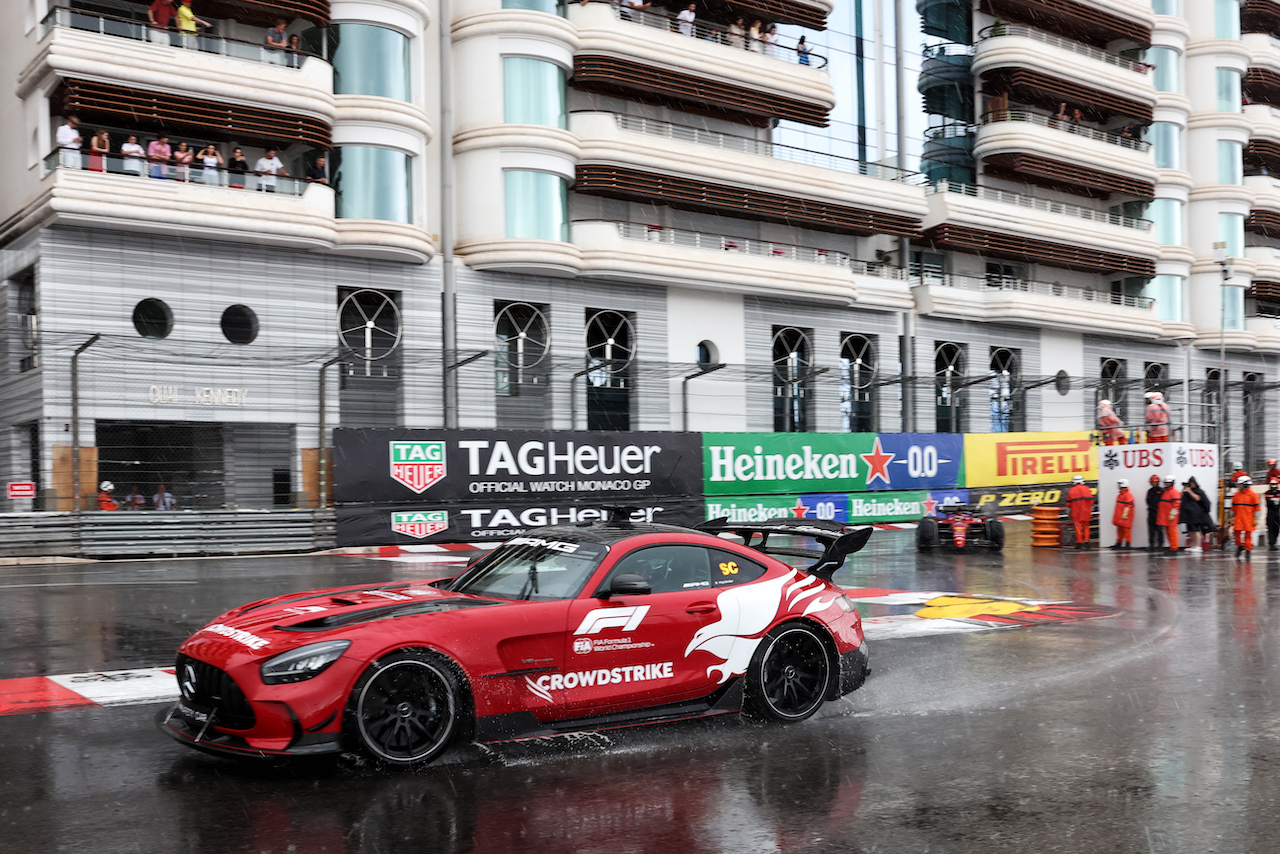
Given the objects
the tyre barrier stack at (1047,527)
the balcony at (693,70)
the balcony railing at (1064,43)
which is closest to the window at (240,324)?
the balcony at (693,70)

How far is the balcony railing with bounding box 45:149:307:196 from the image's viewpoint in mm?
23625

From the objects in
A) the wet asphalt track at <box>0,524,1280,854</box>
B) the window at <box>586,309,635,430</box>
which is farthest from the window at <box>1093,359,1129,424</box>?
the wet asphalt track at <box>0,524,1280,854</box>

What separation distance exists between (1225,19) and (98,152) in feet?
149

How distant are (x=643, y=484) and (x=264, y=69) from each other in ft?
40.2

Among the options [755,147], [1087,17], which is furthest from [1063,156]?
[755,147]

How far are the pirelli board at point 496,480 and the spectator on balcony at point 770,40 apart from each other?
48.6ft

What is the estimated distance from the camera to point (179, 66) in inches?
968

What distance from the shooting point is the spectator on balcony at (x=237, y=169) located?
82.3ft

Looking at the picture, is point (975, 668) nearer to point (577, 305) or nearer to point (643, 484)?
point (643, 484)

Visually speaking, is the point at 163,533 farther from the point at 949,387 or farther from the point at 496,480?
the point at 949,387

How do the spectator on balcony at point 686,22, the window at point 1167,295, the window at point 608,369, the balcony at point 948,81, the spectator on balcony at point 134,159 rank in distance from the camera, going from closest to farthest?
the spectator on balcony at point 134,159
the window at point 608,369
the spectator on balcony at point 686,22
the balcony at point 948,81
the window at point 1167,295

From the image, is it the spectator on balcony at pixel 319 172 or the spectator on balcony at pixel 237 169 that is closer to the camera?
the spectator on balcony at pixel 237 169

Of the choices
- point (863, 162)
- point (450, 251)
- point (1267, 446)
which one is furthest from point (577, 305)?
point (1267, 446)

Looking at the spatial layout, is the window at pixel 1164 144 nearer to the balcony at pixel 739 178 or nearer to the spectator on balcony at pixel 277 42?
the balcony at pixel 739 178
